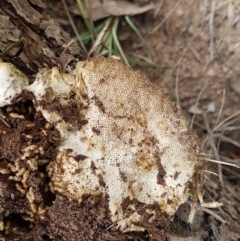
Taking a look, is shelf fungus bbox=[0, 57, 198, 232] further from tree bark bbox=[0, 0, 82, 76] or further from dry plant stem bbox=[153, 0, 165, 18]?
dry plant stem bbox=[153, 0, 165, 18]

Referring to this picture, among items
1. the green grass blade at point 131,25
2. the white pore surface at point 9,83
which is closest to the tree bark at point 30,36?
the white pore surface at point 9,83

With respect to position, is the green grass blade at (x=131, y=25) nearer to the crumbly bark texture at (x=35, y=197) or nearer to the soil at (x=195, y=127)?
the soil at (x=195, y=127)

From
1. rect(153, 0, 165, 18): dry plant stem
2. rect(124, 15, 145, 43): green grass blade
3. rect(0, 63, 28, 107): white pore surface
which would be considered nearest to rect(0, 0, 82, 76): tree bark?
rect(0, 63, 28, 107): white pore surface

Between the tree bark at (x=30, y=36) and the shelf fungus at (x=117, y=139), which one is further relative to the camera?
the tree bark at (x=30, y=36)

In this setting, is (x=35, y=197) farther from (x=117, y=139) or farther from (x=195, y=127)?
(x=195, y=127)

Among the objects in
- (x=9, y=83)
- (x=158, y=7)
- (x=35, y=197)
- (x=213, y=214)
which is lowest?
(x=213, y=214)

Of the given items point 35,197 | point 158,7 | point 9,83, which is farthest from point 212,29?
point 35,197

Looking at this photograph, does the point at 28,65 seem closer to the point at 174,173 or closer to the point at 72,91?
the point at 72,91
